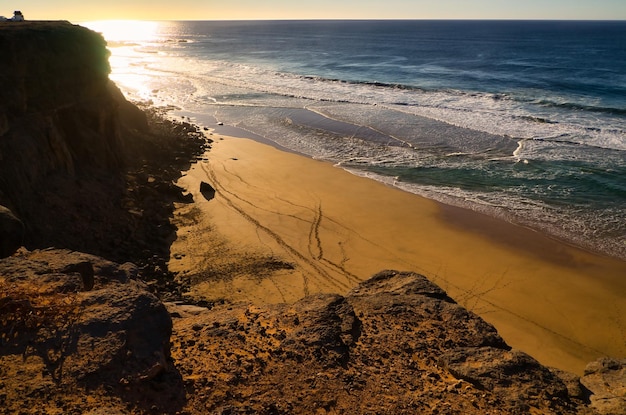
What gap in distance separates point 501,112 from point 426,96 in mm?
7717

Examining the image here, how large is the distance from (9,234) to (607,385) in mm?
10368

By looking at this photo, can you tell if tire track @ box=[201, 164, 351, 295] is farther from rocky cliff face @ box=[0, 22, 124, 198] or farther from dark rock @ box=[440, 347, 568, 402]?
dark rock @ box=[440, 347, 568, 402]

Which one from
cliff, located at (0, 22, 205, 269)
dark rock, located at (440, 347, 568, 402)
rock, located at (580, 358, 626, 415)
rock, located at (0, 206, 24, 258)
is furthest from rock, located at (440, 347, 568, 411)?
cliff, located at (0, 22, 205, 269)

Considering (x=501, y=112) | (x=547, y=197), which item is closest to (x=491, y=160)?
(x=547, y=197)

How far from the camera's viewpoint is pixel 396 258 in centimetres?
1402

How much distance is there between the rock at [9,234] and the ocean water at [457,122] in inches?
581

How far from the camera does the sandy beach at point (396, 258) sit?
450 inches

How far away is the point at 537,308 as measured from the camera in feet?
38.9

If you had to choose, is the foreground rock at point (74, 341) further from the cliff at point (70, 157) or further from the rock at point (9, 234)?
the cliff at point (70, 157)

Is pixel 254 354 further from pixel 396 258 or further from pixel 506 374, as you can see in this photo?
pixel 396 258

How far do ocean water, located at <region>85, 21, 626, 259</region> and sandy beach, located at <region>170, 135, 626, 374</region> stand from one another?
1.64m

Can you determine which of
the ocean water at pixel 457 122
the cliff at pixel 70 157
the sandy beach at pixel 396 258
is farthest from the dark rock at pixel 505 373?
the ocean water at pixel 457 122

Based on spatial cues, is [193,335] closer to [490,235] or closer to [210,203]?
[210,203]

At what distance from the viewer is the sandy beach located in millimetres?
11422
